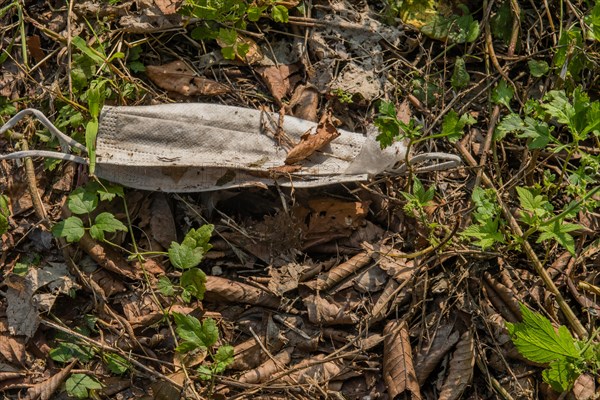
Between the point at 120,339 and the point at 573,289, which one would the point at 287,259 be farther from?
the point at 573,289

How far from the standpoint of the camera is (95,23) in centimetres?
296

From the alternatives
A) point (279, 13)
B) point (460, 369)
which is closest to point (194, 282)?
point (460, 369)

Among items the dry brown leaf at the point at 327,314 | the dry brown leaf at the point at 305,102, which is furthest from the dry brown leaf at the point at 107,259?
the dry brown leaf at the point at 305,102

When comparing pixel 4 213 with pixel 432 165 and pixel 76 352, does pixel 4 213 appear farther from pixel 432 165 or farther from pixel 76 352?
pixel 432 165

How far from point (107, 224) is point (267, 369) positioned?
863 millimetres

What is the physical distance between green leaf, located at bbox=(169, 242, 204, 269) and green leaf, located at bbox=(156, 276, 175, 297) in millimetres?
89

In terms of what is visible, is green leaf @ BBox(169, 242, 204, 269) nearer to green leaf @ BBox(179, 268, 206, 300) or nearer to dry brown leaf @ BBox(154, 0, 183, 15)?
green leaf @ BBox(179, 268, 206, 300)

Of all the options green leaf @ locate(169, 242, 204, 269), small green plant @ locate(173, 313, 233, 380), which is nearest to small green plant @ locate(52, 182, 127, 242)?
green leaf @ locate(169, 242, 204, 269)

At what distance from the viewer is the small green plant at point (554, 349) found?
89.5 inches

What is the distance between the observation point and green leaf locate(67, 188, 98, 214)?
2580 millimetres

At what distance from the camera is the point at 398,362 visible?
2543 millimetres

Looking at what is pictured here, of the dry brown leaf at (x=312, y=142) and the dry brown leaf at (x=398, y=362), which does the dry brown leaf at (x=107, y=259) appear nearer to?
the dry brown leaf at (x=312, y=142)

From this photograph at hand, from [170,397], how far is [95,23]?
66.9 inches

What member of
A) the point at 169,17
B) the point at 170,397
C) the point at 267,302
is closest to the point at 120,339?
the point at 170,397
